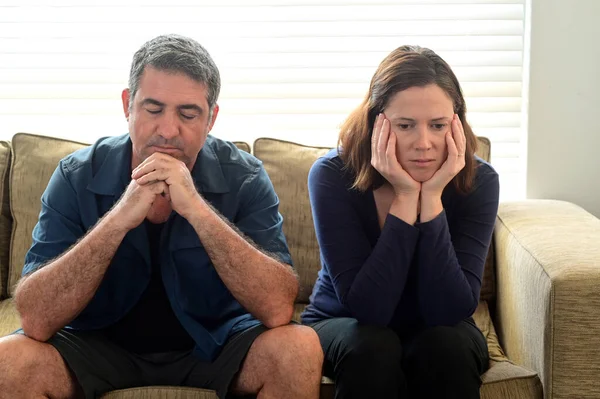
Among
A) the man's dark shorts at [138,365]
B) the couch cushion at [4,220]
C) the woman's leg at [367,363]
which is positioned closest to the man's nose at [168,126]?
the man's dark shorts at [138,365]

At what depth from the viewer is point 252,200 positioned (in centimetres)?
211

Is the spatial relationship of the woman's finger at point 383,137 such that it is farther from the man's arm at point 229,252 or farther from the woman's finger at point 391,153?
the man's arm at point 229,252

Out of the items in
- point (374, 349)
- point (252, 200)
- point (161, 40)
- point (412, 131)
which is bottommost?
point (374, 349)

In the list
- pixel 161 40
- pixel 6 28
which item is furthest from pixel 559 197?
pixel 6 28

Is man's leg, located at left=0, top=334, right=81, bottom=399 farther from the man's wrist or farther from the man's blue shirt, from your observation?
the man's wrist

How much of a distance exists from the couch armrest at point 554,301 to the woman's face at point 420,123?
13.9 inches

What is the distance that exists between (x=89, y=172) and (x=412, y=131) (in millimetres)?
767

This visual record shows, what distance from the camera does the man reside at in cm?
187

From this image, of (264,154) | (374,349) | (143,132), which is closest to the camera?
(374,349)

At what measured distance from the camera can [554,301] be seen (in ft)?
6.13

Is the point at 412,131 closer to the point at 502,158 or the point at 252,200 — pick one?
the point at 252,200

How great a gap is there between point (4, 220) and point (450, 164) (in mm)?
1370

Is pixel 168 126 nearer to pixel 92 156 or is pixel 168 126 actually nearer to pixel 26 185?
pixel 92 156

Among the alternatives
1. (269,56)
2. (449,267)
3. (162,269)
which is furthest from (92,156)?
(269,56)
